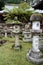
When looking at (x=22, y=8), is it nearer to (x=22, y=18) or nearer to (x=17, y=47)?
(x=22, y=18)

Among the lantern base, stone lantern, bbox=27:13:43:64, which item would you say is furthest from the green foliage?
the lantern base

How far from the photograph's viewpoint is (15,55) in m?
5.79

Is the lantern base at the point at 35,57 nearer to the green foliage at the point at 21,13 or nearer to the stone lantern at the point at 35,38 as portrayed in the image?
the stone lantern at the point at 35,38

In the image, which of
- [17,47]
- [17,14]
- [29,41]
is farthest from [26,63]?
[17,14]

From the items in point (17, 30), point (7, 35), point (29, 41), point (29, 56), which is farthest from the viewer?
point (7, 35)

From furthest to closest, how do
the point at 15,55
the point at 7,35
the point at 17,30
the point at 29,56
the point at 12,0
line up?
the point at 12,0, the point at 7,35, the point at 17,30, the point at 15,55, the point at 29,56

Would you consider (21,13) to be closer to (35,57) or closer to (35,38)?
(35,38)

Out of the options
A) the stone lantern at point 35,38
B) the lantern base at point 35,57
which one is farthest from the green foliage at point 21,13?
the lantern base at point 35,57

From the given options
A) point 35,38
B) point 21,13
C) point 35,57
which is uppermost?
point 35,38

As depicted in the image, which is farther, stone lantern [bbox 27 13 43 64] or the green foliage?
the green foliage

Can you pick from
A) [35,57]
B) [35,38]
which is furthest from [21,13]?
[35,57]

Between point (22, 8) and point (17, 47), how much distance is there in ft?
25.0

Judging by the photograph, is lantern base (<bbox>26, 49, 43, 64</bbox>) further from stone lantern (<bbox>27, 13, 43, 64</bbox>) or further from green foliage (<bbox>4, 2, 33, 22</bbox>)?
green foliage (<bbox>4, 2, 33, 22</bbox>)

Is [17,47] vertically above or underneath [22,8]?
underneath
